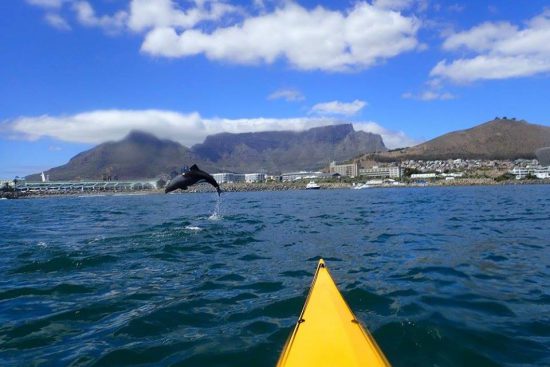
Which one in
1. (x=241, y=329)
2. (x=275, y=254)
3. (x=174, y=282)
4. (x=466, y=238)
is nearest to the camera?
(x=241, y=329)

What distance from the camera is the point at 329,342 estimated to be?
4434 millimetres

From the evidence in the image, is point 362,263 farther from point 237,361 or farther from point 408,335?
point 237,361

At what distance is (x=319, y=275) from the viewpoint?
7.40 m

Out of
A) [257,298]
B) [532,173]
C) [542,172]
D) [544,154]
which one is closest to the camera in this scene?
[257,298]

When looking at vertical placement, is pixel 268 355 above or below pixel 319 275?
below

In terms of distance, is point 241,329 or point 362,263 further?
point 362,263

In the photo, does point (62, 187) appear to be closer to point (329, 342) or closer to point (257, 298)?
point (257, 298)

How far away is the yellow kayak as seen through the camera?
4.05 m

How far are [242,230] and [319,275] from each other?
525 inches

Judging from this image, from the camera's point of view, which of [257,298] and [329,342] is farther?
[257,298]

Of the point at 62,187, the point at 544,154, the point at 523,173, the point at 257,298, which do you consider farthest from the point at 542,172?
the point at 62,187

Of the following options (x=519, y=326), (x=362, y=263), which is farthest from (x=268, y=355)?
(x=362, y=263)

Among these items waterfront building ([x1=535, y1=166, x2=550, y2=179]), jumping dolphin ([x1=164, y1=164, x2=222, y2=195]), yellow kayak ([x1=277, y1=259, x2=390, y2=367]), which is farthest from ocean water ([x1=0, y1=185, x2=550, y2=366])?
waterfront building ([x1=535, y1=166, x2=550, y2=179])

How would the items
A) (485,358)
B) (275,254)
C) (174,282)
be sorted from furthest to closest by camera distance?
1. (275,254)
2. (174,282)
3. (485,358)
